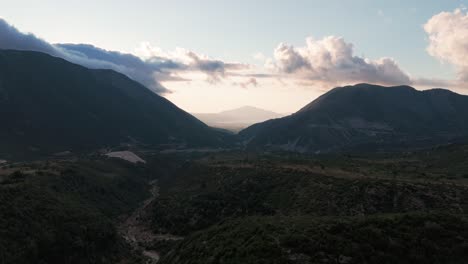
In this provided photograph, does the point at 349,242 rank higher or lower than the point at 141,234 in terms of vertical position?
higher

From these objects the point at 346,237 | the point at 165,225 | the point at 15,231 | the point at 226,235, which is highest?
the point at 346,237

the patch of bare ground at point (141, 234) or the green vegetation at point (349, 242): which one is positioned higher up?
the green vegetation at point (349, 242)

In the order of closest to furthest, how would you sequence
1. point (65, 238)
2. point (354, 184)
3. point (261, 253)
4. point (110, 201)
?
point (261, 253)
point (65, 238)
point (354, 184)
point (110, 201)

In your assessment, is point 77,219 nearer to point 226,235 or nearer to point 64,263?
point 64,263

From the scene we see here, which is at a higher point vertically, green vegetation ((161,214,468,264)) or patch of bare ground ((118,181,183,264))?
green vegetation ((161,214,468,264))

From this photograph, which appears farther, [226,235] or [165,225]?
[165,225]

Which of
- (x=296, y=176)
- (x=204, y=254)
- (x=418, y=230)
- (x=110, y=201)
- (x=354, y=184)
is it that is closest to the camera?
(x=418, y=230)

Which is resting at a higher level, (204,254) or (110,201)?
(204,254)

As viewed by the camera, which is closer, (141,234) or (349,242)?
(349,242)

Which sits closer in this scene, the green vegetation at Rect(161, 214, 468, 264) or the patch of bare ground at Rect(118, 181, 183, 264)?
the green vegetation at Rect(161, 214, 468, 264)

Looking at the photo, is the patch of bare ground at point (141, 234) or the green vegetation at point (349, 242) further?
the patch of bare ground at point (141, 234)

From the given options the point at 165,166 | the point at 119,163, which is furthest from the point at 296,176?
the point at 165,166
